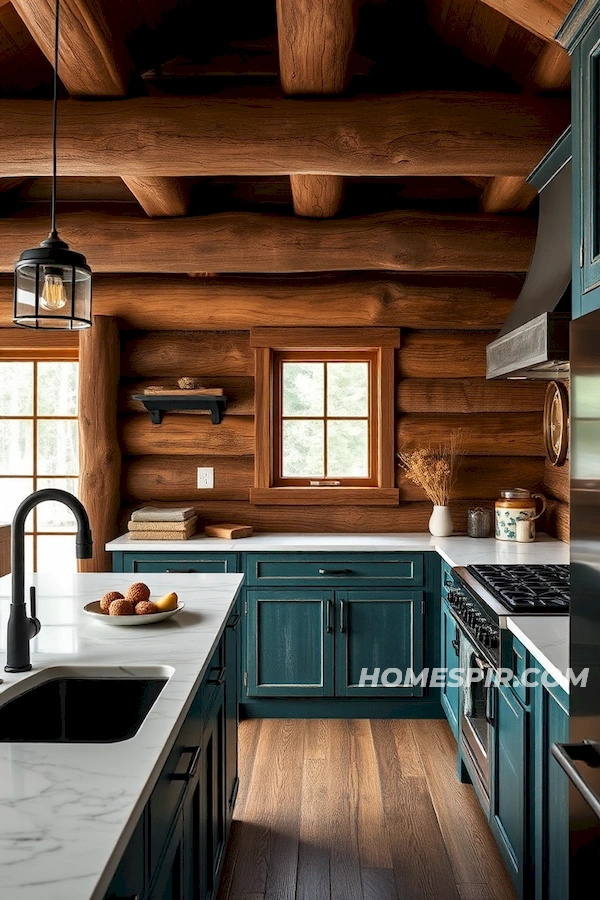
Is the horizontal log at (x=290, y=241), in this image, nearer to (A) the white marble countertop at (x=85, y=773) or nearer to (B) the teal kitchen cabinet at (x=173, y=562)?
(B) the teal kitchen cabinet at (x=173, y=562)

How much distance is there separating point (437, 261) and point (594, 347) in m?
2.62

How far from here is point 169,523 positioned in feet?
14.1

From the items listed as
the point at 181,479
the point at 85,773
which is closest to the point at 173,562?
the point at 181,479

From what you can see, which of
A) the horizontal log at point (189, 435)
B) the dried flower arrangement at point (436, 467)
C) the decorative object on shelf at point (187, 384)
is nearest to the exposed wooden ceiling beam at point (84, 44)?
the decorative object on shelf at point (187, 384)

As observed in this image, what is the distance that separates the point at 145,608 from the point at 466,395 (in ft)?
9.15

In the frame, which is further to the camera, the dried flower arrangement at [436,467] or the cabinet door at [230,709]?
the dried flower arrangement at [436,467]

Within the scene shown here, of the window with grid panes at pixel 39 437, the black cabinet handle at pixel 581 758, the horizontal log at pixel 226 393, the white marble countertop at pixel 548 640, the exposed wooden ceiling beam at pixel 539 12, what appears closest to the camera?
the black cabinet handle at pixel 581 758

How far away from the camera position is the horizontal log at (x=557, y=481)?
4145 millimetres

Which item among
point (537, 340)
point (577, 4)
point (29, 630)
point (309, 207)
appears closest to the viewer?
point (577, 4)

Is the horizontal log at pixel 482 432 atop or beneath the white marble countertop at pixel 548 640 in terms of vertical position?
atop

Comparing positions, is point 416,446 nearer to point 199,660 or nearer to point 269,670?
point 269,670

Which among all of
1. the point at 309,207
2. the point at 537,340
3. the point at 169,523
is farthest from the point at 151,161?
the point at 169,523

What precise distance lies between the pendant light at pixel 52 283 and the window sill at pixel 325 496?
2.51 meters

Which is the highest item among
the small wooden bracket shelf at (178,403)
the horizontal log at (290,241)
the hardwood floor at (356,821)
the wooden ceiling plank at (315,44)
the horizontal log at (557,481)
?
the wooden ceiling plank at (315,44)
